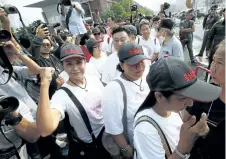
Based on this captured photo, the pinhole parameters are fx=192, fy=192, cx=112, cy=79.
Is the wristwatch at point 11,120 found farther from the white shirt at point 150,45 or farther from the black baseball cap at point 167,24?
the black baseball cap at point 167,24

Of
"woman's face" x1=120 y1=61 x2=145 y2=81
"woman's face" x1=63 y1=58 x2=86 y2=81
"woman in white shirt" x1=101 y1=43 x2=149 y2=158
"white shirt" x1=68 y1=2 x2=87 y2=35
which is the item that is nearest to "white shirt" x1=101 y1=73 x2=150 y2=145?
"woman in white shirt" x1=101 y1=43 x2=149 y2=158

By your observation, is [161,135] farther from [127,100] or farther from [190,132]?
[127,100]

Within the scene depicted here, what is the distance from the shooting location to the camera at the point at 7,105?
43.6 inches

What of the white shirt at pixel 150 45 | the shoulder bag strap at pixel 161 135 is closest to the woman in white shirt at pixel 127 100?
the shoulder bag strap at pixel 161 135

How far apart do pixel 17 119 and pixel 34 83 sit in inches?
54.5

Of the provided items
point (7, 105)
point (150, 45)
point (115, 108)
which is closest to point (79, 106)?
point (115, 108)

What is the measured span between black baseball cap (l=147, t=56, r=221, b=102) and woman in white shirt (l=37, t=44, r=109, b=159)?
788 millimetres

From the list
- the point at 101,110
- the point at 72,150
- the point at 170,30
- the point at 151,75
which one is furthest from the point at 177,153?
the point at 170,30

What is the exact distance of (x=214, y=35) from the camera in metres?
5.05

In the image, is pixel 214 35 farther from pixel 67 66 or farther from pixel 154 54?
pixel 67 66

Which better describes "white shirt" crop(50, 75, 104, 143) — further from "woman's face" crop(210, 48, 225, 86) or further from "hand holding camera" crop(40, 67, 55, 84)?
"woman's face" crop(210, 48, 225, 86)

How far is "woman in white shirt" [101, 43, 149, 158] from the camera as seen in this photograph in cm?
179

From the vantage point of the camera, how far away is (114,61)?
2760 millimetres

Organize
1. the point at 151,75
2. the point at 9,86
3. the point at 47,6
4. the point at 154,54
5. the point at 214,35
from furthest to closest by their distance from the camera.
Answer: the point at 47,6, the point at 214,35, the point at 154,54, the point at 9,86, the point at 151,75
